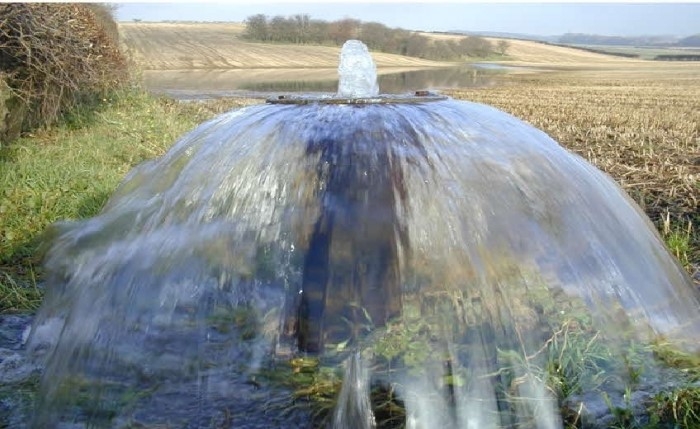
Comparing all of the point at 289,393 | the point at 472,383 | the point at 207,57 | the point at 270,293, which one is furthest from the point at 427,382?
the point at 207,57

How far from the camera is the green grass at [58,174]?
5.74 meters

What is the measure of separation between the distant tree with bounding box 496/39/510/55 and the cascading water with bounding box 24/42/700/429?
7502 centimetres

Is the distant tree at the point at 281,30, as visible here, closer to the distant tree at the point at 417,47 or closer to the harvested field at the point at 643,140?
the distant tree at the point at 417,47

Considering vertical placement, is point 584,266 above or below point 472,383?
above

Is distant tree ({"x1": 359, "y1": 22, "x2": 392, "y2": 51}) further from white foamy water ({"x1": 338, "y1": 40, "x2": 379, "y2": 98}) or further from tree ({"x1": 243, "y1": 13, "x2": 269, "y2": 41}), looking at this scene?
white foamy water ({"x1": 338, "y1": 40, "x2": 379, "y2": 98})

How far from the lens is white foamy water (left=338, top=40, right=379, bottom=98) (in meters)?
4.12

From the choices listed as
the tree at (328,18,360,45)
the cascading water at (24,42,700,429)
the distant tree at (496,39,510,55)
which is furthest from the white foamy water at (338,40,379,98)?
the distant tree at (496,39,510,55)

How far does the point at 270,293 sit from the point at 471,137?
1.26 metres

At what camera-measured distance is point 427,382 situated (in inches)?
119

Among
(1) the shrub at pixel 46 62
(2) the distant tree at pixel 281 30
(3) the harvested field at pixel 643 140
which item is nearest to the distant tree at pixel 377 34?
(2) the distant tree at pixel 281 30

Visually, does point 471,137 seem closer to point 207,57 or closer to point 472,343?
point 472,343

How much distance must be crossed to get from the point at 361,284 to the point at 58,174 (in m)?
5.47

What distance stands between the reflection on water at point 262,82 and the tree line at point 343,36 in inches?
311

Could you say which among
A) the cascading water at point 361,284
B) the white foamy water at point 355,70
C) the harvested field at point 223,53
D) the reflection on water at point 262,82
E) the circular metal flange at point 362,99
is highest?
the white foamy water at point 355,70
